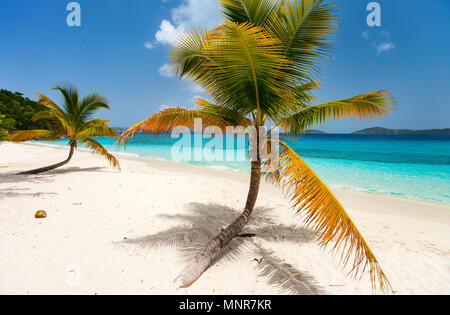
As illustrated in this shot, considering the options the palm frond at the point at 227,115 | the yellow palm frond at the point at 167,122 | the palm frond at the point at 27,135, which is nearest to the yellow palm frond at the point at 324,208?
the palm frond at the point at 227,115

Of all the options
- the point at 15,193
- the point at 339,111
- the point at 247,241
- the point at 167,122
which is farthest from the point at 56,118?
the point at 339,111

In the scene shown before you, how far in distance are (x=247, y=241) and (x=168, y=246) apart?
1.32 metres

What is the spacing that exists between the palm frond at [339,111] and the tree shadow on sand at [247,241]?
1969 mm

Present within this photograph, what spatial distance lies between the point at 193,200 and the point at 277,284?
11.5 ft

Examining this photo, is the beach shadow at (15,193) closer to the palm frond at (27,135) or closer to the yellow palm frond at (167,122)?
the palm frond at (27,135)

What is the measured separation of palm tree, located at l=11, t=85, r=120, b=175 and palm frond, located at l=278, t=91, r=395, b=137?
7162 millimetres

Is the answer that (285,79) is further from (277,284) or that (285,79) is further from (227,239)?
(277,284)

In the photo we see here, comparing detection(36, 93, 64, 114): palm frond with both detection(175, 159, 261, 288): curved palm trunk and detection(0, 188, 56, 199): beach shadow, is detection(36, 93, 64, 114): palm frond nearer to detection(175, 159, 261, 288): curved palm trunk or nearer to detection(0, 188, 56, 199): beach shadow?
detection(0, 188, 56, 199): beach shadow

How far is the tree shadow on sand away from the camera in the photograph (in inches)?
104

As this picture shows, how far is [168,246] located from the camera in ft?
10.4

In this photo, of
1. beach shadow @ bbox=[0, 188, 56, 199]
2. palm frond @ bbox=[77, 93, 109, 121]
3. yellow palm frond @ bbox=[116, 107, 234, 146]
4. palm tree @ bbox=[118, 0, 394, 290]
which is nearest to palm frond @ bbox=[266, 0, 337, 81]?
palm tree @ bbox=[118, 0, 394, 290]

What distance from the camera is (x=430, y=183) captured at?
11.1 m
